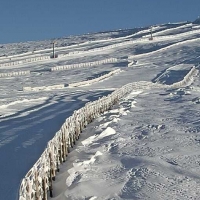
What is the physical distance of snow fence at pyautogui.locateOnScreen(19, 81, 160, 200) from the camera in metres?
9.33

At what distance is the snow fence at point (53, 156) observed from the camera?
9328 mm

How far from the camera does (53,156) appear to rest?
1259 cm

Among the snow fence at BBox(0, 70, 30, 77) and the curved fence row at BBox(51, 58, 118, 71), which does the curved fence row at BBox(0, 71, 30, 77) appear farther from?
the curved fence row at BBox(51, 58, 118, 71)

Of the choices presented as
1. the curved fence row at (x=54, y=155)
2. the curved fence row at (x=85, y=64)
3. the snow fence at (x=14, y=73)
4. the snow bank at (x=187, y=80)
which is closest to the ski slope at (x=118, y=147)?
the curved fence row at (x=54, y=155)

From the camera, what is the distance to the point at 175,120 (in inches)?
870

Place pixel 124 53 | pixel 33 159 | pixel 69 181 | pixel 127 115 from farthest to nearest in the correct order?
1. pixel 124 53
2. pixel 127 115
3. pixel 33 159
4. pixel 69 181

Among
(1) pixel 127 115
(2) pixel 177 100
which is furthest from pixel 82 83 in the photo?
(1) pixel 127 115

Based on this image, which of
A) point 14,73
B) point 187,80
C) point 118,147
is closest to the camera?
point 118,147

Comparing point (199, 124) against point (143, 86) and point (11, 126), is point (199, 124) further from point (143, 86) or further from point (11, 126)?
point (143, 86)

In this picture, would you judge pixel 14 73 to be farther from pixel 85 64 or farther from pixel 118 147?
pixel 118 147

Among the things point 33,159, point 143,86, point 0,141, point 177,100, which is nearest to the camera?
point 33,159

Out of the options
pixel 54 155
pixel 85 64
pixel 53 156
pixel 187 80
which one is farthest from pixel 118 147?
pixel 85 64

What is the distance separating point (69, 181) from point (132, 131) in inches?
294

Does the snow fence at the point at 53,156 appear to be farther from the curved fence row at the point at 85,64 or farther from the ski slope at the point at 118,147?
the curved fence row at the point at 85,64
